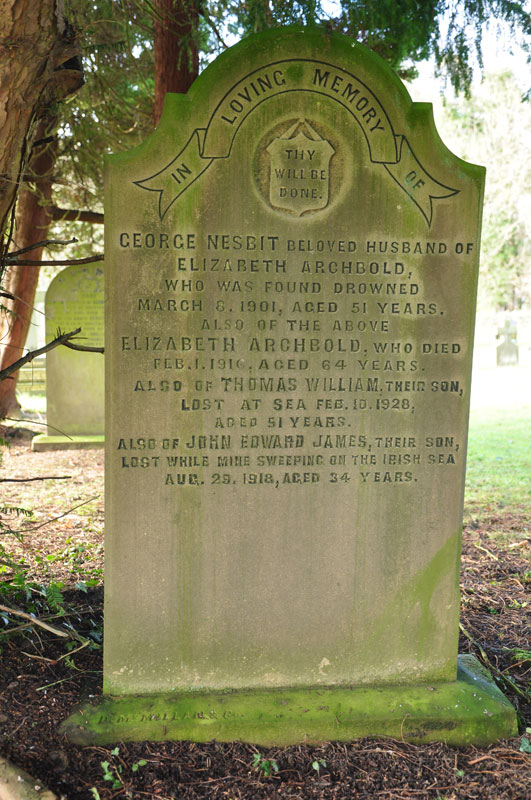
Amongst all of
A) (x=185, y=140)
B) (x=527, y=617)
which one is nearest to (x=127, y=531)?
(x=185, y=140)

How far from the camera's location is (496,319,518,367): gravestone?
22.8 metres

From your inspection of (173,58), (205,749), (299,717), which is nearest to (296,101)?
(299,717)

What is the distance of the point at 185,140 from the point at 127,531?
171 centimetres

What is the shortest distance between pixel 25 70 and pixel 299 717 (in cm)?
305

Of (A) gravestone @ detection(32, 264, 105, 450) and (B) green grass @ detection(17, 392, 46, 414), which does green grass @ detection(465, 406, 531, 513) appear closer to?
(A) gravestone @ detection(32, 264, 105, 450)

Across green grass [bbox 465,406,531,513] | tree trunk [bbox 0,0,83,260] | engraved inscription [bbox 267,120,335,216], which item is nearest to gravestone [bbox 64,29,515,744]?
engraved inscription [bbox 267,120,335,216]

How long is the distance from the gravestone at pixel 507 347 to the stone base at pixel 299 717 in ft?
69.3

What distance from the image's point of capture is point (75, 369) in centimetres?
1024

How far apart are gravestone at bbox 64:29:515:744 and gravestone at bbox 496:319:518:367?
68.7 ft

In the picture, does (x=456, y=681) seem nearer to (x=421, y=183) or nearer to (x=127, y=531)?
(x=127, y=531)

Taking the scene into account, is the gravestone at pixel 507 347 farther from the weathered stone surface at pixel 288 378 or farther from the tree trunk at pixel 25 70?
the tree trunk at pixel 25 70

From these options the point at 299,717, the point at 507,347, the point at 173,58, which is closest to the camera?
the point at 299,717

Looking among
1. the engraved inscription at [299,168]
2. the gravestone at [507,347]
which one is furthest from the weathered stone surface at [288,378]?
the gravestone at [507,347]

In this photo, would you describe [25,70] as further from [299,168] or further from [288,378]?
[288,378]
